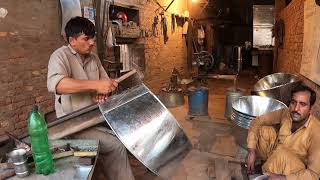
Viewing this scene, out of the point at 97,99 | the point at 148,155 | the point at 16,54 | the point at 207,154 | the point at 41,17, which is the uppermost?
the point at 41,17

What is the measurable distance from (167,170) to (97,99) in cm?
91

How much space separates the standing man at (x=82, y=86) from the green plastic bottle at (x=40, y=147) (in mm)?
562

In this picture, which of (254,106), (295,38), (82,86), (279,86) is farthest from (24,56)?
(295,38)

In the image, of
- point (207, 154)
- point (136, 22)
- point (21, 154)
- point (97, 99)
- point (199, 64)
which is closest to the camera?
point (21, 154)

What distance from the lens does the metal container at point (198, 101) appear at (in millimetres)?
6582

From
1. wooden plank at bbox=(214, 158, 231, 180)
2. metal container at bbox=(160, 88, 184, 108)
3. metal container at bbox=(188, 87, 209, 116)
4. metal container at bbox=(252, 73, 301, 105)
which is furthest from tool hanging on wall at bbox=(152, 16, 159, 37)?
wooden plank at bbox=(214, 158, 231, 180)

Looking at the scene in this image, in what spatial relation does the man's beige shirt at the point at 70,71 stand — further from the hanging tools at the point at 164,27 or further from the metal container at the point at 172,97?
the hanging tools at the point at 164,27

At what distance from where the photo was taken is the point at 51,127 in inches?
83.4

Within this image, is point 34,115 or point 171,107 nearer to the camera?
point 34,115

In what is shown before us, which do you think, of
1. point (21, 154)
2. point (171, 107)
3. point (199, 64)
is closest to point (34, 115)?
point (21, 154)

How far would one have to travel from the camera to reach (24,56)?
3711 mm

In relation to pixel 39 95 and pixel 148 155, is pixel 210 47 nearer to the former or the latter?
pixel 39 95

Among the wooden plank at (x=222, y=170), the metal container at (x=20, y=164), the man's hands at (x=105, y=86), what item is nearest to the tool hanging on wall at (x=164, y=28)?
the wooden plank at (x=222, y=170)

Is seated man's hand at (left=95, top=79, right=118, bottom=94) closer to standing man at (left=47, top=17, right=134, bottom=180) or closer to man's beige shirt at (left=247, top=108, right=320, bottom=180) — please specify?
standing man at (left=47, top=17, right=134, bottom=180)
